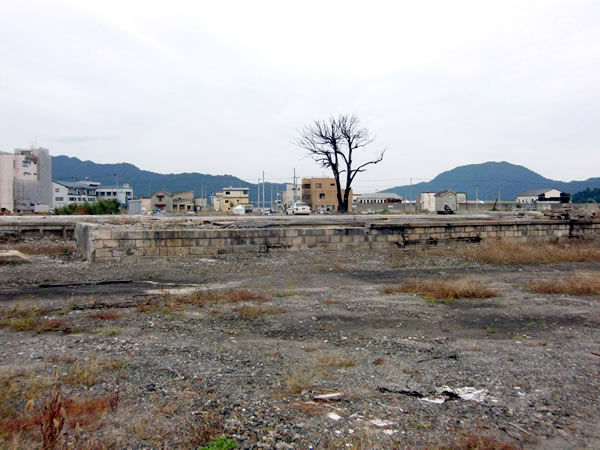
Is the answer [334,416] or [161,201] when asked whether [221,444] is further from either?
[161,201]

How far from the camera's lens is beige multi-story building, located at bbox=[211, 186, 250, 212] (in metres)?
83.2

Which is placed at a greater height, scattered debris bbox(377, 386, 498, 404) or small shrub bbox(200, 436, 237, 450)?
small shrub bbox(200, 436, 237, 450)

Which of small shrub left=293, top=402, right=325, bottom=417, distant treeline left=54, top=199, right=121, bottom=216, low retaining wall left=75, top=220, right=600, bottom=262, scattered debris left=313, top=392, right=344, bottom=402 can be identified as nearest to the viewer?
small shrub left=293, top=402, right=325, bottom=417

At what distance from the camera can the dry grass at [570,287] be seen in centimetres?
902

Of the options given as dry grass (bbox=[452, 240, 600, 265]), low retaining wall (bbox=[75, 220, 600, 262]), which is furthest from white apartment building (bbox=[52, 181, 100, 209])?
dry grass (bbox=[452, 240, 600, 265])

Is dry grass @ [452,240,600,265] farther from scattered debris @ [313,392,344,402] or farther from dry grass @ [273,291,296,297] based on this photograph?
scattered debris @ [313,392,344,402]

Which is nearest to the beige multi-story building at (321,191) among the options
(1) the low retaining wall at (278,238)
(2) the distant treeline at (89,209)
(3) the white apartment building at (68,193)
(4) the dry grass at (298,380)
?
(3) the white apartment building at (68,193)

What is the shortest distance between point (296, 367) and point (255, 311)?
2.57 metres

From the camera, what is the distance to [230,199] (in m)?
89.6

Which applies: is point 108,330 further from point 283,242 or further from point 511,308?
point 283,242

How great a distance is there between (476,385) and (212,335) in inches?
129

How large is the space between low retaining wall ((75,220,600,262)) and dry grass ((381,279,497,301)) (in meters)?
5.67

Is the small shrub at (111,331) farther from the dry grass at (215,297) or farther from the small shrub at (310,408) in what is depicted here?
the small shrub at (310,408)

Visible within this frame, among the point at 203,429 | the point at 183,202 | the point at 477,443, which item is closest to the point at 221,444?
the point at 203,429
